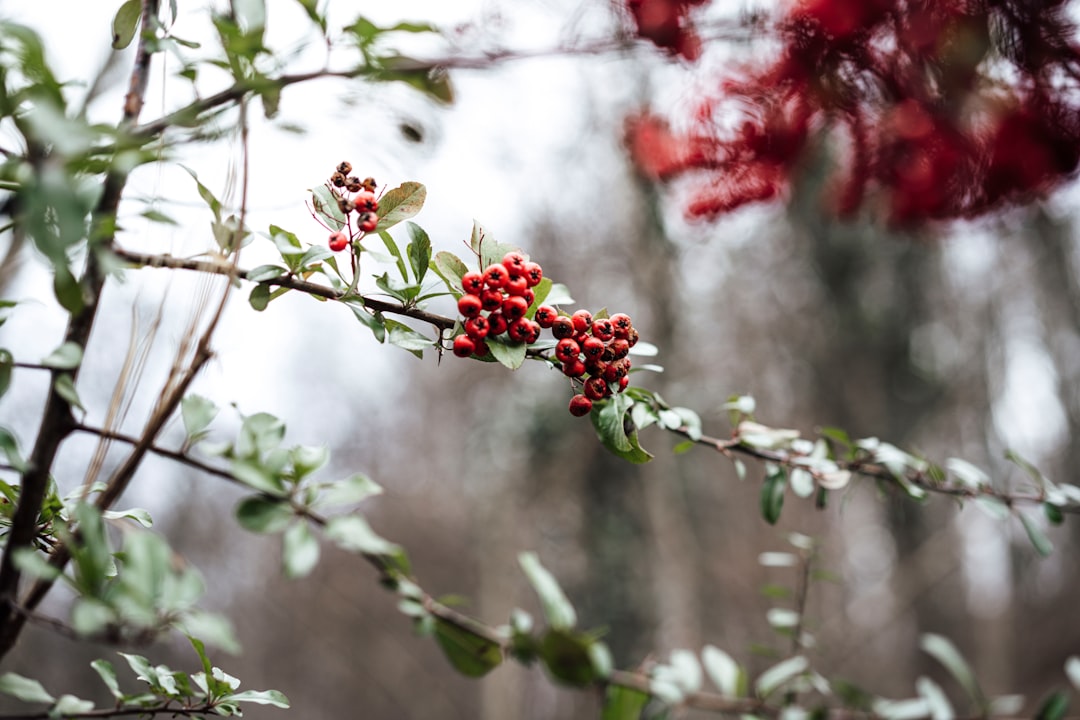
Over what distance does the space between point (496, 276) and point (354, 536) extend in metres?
0.24

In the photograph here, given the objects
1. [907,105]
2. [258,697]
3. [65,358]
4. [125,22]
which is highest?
[907,105]

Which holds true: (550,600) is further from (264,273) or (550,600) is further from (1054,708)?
(1054,708)

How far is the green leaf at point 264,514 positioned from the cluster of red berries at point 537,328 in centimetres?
18

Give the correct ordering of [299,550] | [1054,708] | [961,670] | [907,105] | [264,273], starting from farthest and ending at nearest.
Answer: [907,105] < [961,670] < [1054,708] < [264,273] < [299,550]

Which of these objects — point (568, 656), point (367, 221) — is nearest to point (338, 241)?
point (367, 221)

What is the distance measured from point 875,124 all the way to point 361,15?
1.45 m

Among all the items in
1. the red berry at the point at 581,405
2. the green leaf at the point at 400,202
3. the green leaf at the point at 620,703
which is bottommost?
the green leaf at the point at 620,703

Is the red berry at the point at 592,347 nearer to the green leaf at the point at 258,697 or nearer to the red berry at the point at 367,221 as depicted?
the red berry at the point at 367,221

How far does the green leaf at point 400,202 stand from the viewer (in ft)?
1.84

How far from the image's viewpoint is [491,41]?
2.84 feet

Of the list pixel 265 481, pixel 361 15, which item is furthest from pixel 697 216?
pixel 265 481

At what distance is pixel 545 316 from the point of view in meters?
0.58

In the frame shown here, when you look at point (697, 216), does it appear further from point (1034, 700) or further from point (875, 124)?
point (1034, 700)

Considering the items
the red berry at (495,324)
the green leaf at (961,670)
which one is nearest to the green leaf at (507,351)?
the red berry at (495,324)
